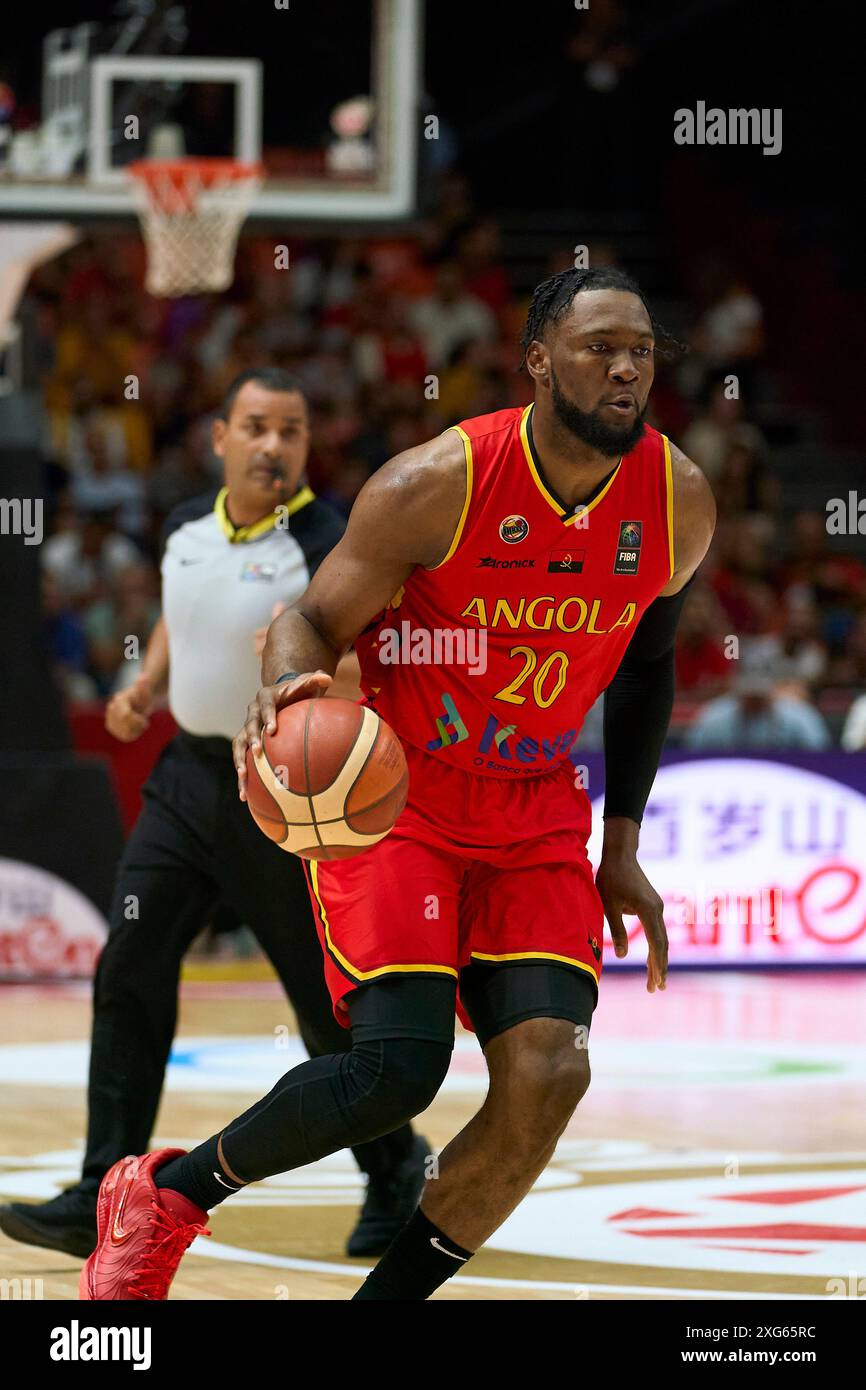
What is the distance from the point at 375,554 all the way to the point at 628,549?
1.79 feet

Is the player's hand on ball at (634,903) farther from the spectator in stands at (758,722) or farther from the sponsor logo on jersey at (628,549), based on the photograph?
the spectator in stands at (758,722)

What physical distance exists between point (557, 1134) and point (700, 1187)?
89.4 inches

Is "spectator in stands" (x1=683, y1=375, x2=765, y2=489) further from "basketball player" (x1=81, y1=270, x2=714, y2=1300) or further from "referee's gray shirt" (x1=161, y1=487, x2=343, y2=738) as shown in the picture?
"basketball player" (x1=81, y1=270, x2=714, y2=1300)

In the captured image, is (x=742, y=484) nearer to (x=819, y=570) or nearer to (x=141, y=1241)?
(x=819, y=570)

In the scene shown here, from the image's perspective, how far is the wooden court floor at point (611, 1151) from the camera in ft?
17.0

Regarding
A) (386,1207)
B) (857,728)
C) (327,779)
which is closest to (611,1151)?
(386,1207)

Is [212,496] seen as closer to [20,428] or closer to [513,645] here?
[513,645]

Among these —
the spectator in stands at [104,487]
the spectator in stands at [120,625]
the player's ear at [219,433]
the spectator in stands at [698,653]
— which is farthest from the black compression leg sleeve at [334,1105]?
the spectator in stands at [104,487]

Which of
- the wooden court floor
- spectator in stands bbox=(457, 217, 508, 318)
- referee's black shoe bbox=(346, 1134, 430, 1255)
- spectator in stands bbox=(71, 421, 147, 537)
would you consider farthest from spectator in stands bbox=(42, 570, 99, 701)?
referee's black shoe bbox=(346, 1134, 430, 1255)

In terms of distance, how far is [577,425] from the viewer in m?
4.24

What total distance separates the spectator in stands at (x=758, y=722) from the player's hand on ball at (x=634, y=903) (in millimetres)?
7939

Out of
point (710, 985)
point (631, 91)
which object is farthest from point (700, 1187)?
point (631, 91)

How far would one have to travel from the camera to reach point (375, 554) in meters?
4.26

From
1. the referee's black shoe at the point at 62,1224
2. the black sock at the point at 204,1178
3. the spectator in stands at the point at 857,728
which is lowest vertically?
the referee's black shoe at the point at 62,1224
